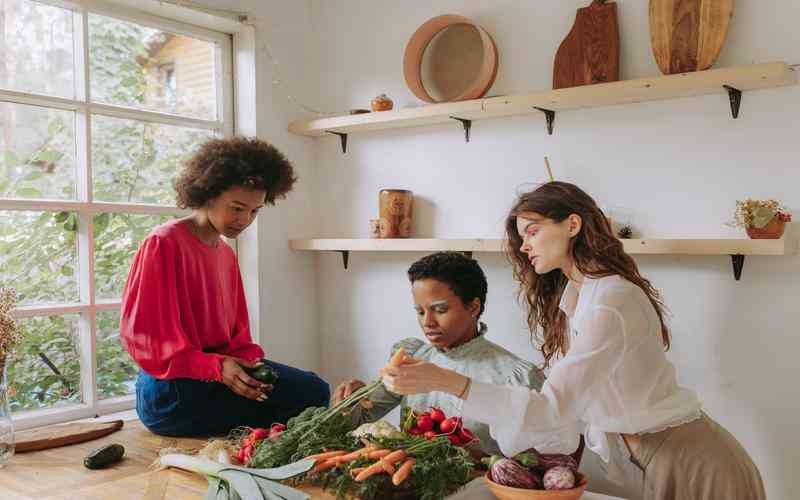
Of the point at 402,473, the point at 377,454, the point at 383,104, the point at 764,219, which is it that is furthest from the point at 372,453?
the point at 383,104

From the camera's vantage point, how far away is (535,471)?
1.59m

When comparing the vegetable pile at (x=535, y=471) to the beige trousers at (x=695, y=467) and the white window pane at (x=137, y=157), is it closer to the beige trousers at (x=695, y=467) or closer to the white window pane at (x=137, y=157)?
the beige trousers at (x=695, y=467)

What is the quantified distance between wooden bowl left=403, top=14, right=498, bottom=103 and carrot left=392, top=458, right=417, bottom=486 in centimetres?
157

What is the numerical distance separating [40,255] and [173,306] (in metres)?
0.61

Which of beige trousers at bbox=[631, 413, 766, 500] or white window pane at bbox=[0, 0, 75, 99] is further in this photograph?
white window pane at bbox=[0, 0, 75, 99]

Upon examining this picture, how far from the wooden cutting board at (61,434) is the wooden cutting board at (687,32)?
2142 mm

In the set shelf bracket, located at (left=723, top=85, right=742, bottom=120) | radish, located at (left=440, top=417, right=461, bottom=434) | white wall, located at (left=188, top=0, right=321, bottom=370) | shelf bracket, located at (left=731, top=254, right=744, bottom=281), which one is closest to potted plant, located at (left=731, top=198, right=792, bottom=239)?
shelf bracket, located at (left=731, top=254, right=744, bottom=281)

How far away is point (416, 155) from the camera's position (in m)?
3.05

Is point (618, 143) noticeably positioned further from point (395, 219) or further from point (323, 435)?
point (323, 435)

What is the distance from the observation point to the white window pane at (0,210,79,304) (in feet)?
8.26

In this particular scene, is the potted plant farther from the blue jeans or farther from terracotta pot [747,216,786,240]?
the blue jeans

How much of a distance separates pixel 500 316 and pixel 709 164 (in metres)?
0.93

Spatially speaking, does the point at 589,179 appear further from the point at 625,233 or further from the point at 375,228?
the point at 375,228

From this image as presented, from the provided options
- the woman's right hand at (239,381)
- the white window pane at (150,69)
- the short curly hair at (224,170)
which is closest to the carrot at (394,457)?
the woman's right hand at (239,381)
